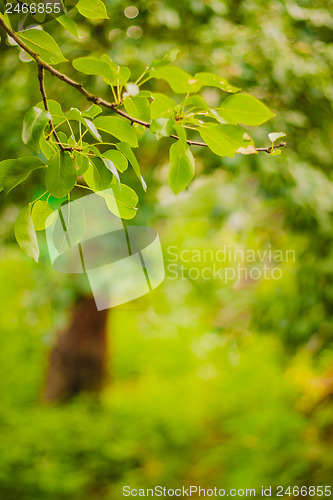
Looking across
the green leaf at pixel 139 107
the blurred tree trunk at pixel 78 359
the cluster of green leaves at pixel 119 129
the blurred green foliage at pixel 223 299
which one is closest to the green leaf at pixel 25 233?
the cluster of green leaves at pixel 119 129

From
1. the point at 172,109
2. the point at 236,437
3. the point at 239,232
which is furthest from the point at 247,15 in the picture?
the point at 236,437

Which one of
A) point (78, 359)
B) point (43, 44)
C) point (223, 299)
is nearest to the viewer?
point (43, 44)

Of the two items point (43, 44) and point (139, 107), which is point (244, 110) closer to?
point (139, 107)

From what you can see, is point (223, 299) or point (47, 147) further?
point (223, 299)

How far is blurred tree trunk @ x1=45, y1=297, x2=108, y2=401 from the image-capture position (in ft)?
8.33

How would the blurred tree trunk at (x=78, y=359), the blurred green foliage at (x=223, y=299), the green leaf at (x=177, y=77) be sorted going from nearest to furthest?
the green leaf at (x=177, y=77) → the blurred green foliage at (x=223, y=299) → the blurred tree trunk at (x=78, y=359)

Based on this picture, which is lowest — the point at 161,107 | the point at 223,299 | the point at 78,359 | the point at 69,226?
the point at 78,359

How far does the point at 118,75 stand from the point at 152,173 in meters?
0.92

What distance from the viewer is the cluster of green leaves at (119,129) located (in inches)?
12.7

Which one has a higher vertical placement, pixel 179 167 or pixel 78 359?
pixel 179 167

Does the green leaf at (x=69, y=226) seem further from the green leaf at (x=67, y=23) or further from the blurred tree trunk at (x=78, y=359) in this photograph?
the blurred tree trunk at (x=78, y=359)

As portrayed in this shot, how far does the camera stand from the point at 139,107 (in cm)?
37

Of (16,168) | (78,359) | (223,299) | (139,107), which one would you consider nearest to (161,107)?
(139,107)

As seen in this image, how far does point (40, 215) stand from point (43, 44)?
158 millimetres
